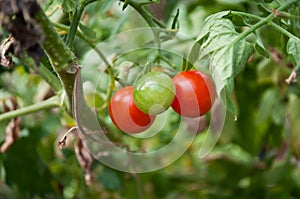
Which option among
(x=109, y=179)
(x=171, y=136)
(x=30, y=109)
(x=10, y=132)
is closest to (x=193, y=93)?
(x=30, y=109)

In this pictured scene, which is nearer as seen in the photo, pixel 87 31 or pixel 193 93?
pixel 193 93

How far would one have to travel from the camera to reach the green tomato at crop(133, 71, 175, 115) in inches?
35.7

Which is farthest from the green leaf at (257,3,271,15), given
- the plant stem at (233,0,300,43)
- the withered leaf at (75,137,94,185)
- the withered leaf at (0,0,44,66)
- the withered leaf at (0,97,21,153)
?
the withered leaf at (0,97,21,153)

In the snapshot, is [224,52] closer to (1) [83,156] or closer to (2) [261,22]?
(2) [261,22]

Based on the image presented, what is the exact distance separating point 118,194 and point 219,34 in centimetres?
124

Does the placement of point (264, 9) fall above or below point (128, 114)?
above

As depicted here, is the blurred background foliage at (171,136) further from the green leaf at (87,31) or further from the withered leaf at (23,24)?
the withered leaf at (23,24)

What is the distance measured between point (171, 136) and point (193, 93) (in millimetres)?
1142

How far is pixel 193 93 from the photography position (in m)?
0.94

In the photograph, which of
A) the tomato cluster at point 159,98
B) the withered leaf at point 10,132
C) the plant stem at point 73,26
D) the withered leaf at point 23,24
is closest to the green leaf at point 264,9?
the tomato cluster at point 159,98

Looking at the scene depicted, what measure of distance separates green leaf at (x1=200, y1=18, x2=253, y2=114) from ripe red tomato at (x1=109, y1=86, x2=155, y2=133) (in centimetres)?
14

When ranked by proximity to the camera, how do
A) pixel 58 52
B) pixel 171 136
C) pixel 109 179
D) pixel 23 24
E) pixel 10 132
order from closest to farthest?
pixel 23 24, pixel 58 52, pixel 10 132, pixel 109 179, pixel 171 136

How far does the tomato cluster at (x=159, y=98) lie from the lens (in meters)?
0.91

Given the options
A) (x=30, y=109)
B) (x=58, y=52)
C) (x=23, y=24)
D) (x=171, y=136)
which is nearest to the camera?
(x=23, y=24)
